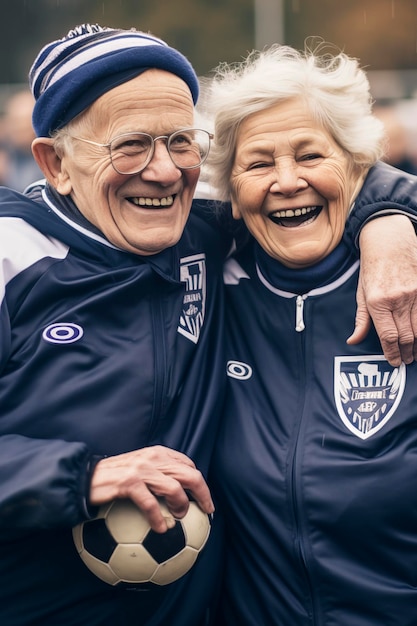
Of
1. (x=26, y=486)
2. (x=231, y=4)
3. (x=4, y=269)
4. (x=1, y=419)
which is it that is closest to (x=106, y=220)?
(x=4, y=269)

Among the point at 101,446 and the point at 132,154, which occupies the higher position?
the point at 132,154

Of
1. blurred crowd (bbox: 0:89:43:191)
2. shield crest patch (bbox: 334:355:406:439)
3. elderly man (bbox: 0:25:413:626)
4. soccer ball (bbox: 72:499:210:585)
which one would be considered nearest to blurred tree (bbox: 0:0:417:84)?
blurred crowd (bbox: 0:89:43:191)

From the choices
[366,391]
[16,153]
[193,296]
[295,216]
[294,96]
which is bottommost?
[366,391]

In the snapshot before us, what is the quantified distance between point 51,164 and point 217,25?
12.0 metres

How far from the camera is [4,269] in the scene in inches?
125

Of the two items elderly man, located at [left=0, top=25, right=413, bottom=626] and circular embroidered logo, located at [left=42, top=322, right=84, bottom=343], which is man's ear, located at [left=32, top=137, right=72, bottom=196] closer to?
elderly man, located at [left=0, top=25, right=413, bottom=626]

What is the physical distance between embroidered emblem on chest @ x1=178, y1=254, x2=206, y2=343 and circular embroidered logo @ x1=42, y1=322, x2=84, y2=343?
0.39 m

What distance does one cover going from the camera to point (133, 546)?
2955 millimetres

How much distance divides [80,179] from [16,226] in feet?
0.96

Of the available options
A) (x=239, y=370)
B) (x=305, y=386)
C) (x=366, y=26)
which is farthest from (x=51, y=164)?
(x=366, y=26)

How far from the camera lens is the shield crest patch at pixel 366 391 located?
3.23 m

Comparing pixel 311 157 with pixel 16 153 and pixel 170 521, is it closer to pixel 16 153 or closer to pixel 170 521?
pixel 170 521

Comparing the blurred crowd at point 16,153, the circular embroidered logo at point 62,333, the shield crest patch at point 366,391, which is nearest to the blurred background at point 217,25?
the blurred crowd at point 16,153

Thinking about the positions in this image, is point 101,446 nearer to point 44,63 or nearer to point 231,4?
point 44,63
